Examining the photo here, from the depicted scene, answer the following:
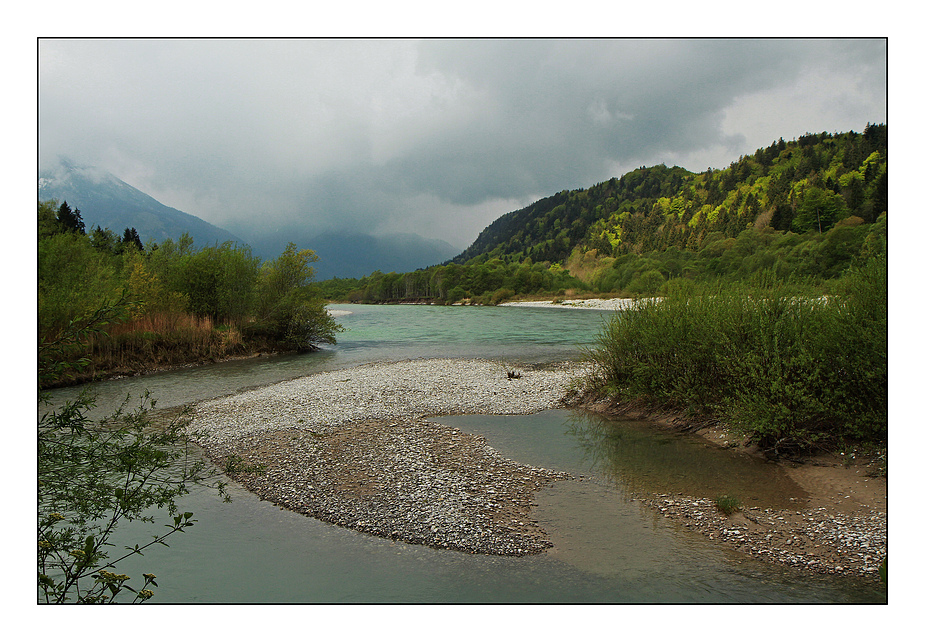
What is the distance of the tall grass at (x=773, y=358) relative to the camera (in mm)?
8078

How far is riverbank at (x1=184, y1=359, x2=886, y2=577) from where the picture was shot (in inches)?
250

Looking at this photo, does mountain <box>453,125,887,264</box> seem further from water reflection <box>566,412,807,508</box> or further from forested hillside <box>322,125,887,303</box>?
water reflection <box>566,412,807,508</box>

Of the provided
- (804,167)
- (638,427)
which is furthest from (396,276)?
(638,427)

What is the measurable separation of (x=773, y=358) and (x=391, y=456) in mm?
7297

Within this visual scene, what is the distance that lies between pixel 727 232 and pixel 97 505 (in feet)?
482

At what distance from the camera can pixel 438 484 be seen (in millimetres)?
8391

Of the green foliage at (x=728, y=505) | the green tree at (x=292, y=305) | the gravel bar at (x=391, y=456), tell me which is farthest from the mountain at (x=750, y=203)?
the green foliage at (x=728, y=505)

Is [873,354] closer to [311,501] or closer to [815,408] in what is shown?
[815,408]

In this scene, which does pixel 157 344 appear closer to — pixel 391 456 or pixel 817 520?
pixel 391 456

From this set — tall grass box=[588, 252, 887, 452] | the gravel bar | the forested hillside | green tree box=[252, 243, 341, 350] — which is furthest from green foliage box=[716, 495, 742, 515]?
Result: the forested hillside

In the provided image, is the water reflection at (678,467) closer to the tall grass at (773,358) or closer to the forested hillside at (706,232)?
the tall grass at (773,358)

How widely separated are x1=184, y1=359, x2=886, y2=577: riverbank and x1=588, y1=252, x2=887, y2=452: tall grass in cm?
88

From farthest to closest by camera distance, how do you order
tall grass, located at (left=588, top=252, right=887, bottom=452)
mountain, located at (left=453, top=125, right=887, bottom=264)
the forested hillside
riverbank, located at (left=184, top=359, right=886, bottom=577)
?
1. mountain, located at (left=453, top=125, right=887, bottom=264)
2. the forested hillside
3. tall grass, located at (left=588, top=252, right=887, bottom=452)
4. riverbank, located at (left=184, top=359, right=886, bottom=577)

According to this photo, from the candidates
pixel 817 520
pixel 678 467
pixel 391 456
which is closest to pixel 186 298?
pixel 391 456
